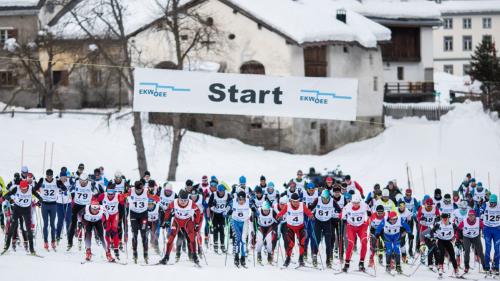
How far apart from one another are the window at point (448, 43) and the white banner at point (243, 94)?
7350 centimetres

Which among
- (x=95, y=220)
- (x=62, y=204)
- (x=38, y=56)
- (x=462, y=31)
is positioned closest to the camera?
(x=95, y=220)

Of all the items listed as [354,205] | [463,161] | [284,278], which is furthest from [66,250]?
[463,161]

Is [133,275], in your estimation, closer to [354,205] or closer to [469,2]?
[354,205]

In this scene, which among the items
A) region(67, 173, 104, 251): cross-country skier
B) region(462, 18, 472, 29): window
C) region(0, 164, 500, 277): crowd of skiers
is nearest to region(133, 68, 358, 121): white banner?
region(0, 164, 500, 277): crowd of skiers

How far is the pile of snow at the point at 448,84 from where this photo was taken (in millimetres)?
74887

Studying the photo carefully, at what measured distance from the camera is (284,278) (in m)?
18.1

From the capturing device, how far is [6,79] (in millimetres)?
55062

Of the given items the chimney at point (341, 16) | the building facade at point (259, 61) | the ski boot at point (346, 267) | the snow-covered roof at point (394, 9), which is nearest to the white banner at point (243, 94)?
the ski boot at point (346, 267)

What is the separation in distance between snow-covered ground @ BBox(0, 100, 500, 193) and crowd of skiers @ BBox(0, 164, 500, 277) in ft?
48.1

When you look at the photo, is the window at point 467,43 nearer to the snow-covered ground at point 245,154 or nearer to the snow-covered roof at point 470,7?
the snow-covered roof at point 470,7

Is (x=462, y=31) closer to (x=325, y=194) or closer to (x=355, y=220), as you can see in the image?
(x=325, y=194)

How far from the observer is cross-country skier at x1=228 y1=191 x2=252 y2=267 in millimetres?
19844

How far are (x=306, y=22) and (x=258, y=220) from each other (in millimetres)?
30123

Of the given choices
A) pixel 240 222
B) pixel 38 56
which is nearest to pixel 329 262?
pixel 240 222
